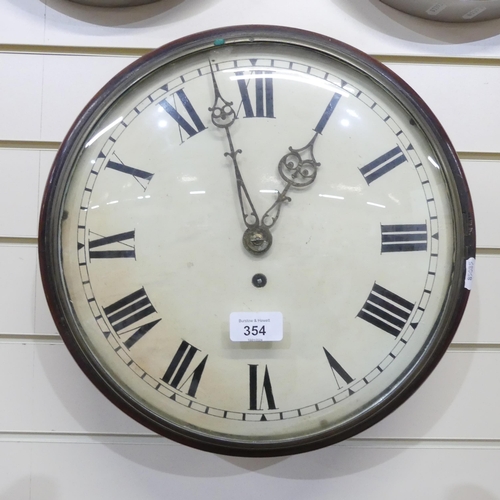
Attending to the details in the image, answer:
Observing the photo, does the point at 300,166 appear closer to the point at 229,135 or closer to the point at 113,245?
the point at 229,135

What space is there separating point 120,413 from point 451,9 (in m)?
0.81

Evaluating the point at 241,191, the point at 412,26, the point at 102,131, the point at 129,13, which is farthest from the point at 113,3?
the point at 412,26

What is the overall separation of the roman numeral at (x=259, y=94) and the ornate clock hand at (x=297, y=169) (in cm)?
6

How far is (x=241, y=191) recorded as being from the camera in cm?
66

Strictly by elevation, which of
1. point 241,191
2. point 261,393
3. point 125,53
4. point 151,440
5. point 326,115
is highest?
point 125,53

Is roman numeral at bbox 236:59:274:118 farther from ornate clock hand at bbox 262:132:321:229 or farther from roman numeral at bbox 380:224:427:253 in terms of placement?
roman numeral at bbox 380:224:427:253

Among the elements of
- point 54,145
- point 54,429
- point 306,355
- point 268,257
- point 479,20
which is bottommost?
point 54,429

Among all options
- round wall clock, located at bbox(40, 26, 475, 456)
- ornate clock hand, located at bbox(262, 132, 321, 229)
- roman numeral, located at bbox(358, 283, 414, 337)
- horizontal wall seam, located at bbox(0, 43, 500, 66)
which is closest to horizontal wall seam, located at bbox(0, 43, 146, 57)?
horizontal wall seam, located at bbox(0, 43, 500, 66)

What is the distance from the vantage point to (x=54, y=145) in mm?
771

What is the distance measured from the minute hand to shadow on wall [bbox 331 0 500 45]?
0.94ft

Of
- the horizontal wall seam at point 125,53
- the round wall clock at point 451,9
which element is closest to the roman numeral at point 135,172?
the horizontal wall seam at point 125,53

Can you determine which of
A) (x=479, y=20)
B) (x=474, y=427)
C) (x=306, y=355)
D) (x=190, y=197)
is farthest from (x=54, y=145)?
(x=474, y=427)

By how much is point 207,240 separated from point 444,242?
321 millimetres

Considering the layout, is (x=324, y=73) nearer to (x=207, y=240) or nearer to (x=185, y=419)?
(x=207, y=240)
